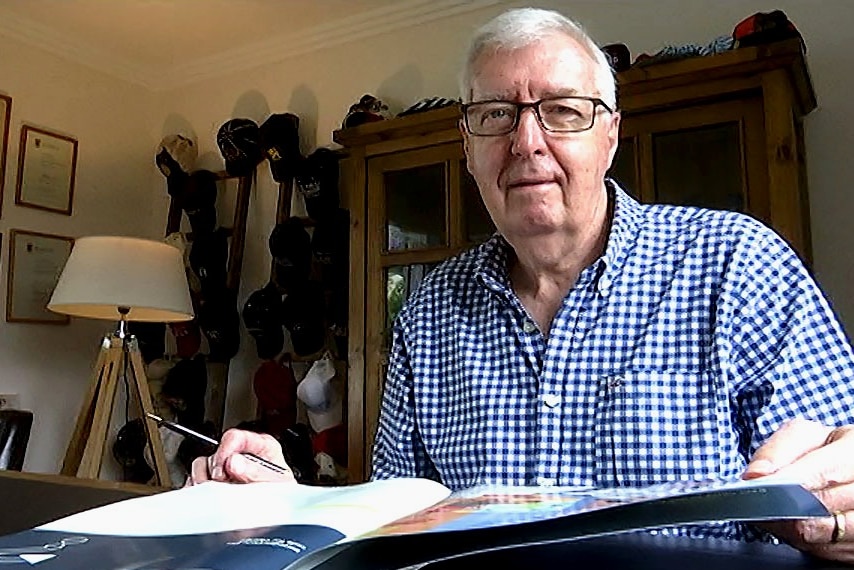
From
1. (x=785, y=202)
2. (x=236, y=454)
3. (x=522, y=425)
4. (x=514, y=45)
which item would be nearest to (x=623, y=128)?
(x=785, y=202)

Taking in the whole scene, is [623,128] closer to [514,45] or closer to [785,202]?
[785,202]

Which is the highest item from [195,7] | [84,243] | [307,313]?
[195,7]

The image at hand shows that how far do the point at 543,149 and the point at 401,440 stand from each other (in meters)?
0.37

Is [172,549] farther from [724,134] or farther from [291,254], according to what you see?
[291,254]

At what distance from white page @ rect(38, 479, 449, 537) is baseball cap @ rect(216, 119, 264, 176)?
91.6 inches

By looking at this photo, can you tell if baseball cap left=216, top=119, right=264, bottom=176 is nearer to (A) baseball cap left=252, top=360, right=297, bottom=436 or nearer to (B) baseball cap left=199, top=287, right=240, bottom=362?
(B) baseball cap left=199, top=287, right=240, bottom=362

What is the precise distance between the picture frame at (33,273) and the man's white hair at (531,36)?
2.23m

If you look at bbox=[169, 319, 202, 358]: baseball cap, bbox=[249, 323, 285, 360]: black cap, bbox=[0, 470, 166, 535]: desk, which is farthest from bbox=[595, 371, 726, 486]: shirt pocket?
bbox=[169, 319, 202, 358]: baseball cap

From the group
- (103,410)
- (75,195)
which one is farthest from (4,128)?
(103,410)

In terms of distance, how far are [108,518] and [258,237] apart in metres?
2.47

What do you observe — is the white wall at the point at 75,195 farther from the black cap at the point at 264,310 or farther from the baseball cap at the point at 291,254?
the baseball cap at the point at 291,254

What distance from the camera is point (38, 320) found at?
2.71 m

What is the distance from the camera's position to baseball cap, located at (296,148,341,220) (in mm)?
2490

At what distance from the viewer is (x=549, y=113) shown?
85 cm
